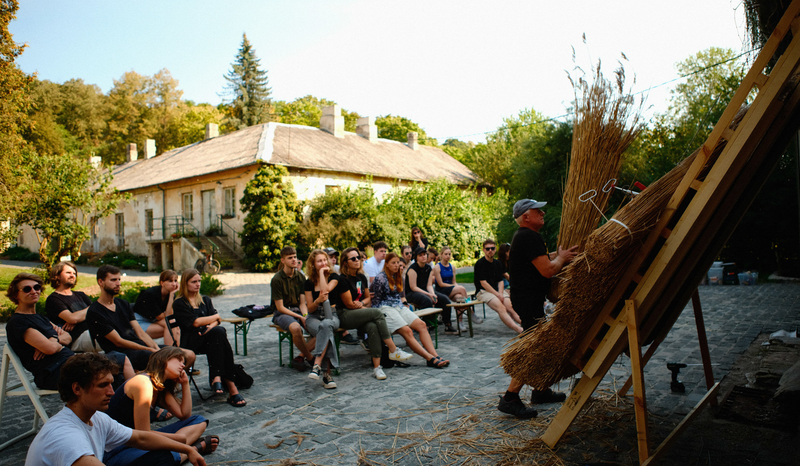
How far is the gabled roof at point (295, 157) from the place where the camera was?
23797 millimetres

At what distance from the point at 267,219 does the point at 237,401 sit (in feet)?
54.8

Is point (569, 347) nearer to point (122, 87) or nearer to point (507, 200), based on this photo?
point (507, 200)

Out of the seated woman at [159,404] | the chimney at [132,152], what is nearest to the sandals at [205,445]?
the seated woman at [159,404]

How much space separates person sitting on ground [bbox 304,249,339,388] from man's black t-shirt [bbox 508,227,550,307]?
273cm

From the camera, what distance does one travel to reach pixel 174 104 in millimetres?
46938

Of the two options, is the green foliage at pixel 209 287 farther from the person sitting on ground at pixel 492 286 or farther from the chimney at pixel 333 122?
the chimney at pixel 333 122

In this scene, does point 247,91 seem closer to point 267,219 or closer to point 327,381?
point 267,219

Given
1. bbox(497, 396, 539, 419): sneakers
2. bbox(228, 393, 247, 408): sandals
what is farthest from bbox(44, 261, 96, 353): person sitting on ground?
bbox(497, 396, 539, 419): sneakers

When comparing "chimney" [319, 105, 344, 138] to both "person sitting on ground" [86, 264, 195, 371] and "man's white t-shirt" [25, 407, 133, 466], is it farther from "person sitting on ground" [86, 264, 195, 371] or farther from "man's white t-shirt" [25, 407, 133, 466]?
"man's white t-shirt" [25, 407, 133, 466]

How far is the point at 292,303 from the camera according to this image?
689 cm

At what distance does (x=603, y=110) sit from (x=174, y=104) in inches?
1985

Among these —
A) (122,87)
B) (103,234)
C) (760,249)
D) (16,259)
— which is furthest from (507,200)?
(122,87)

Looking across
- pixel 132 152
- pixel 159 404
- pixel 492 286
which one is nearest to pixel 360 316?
pixel 159 404

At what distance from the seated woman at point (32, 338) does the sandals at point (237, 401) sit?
157cm
